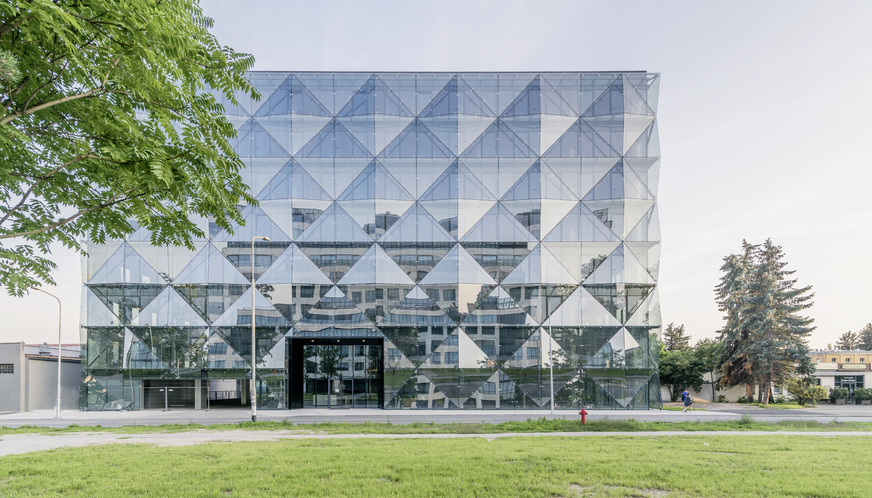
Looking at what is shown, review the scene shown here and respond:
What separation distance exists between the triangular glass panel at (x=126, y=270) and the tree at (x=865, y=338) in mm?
109963

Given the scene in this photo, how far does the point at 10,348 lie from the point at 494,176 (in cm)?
3201

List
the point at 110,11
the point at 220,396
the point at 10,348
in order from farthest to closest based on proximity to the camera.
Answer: the point at 220,396 < the point at 10,348 < the point at 110,11

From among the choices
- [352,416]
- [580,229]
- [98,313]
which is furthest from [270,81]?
[580,229]

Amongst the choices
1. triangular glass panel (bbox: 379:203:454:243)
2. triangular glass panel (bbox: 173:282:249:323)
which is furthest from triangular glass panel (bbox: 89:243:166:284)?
triangular glass panel (bbox: 379:203:454:243)

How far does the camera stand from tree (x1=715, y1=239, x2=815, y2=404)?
37938mm

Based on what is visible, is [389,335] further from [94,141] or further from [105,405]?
[94,141]

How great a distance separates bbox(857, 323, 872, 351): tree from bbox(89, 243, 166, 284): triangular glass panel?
109963 millimetres

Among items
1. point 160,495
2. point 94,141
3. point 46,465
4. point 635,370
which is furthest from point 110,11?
point 635,370

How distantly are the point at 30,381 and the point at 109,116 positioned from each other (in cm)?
3541

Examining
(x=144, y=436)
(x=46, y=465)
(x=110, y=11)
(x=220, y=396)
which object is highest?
(x=110, y=11)

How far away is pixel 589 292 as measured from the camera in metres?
28.3

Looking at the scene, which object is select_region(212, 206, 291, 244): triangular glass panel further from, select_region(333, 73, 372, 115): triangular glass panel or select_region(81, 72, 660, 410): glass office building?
select_region(333, 73, 372, 115): triangular glass panel

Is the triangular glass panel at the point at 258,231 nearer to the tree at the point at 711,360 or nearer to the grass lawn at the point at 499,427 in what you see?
the grass lawn at the point at 499,427

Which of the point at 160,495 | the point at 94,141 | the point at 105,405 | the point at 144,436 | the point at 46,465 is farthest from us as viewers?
the point at 105,405
